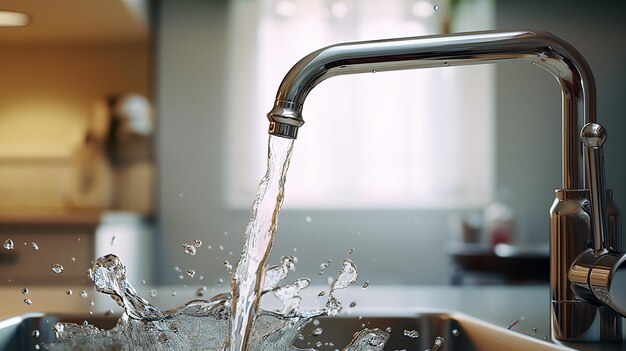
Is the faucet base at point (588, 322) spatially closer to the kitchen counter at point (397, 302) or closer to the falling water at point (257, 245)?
the kitchen counter at point (397, 302)

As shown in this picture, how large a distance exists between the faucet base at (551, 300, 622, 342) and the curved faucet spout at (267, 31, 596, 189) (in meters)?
0.08

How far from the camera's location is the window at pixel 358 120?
396cm

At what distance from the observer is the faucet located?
0.53m

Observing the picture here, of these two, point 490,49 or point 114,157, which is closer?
point 490,49

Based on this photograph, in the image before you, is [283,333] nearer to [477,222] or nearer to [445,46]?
[445,46]

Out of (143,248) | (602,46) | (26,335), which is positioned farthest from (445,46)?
(602,46)

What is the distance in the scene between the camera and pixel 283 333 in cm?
64

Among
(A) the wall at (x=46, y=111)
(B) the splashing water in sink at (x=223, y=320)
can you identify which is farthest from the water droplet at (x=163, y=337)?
(A) the wall at (x=46, y=111)

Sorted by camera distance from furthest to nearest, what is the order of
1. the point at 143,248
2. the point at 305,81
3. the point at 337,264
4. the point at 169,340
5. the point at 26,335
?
1. the point at 337,264
2. the point at 143,248
3. the point at 26,335
4. the point at 169,340
5. the point at 305,81

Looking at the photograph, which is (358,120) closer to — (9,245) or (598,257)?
(9,245)

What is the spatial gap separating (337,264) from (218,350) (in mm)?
3227

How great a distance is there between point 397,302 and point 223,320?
27 centimetres

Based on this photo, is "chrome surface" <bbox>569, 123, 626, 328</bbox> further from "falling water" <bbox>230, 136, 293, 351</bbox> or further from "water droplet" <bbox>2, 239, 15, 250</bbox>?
"water droplet" <bbox>2, 239, 15, 250</bbox>

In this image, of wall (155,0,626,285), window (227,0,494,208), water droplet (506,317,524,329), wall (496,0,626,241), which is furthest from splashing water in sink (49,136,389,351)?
wall (496,0,626,241)
